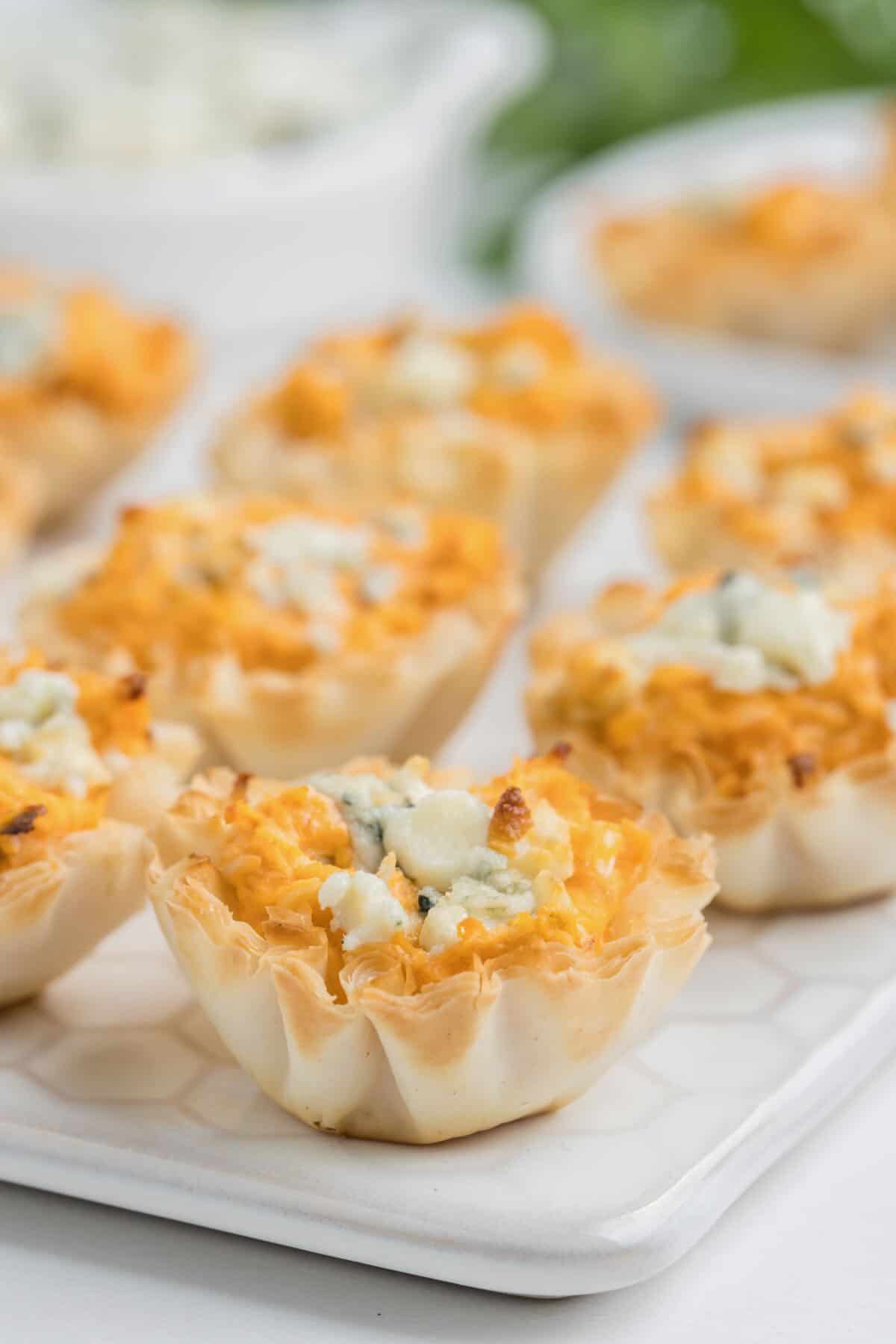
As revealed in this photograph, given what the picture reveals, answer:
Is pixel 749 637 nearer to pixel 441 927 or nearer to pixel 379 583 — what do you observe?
pixel 379 583

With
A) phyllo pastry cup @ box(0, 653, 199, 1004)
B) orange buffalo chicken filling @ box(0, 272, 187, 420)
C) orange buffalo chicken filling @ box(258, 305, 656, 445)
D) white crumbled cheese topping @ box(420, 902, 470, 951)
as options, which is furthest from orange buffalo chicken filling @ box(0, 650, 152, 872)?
orange buffalo chicken filling @ box(0, 272, 187, 420)

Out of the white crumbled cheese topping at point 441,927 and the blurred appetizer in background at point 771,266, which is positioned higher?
the white crumbled cheese topping at point 441,927

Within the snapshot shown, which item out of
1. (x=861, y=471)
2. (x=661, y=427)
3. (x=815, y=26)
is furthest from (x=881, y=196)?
(x=815, y=26)

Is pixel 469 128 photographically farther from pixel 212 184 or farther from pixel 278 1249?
pixel 278 1249

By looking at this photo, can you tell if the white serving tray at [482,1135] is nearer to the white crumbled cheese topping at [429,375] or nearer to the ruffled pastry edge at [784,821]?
the ruffled pastry edge at [784,821]

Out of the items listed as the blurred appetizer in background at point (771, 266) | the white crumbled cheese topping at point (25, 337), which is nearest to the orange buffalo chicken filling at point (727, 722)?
the white crumbled cheese topping at point (25, 337)

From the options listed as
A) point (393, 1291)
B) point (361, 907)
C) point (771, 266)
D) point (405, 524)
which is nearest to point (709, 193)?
point (771, 266)
